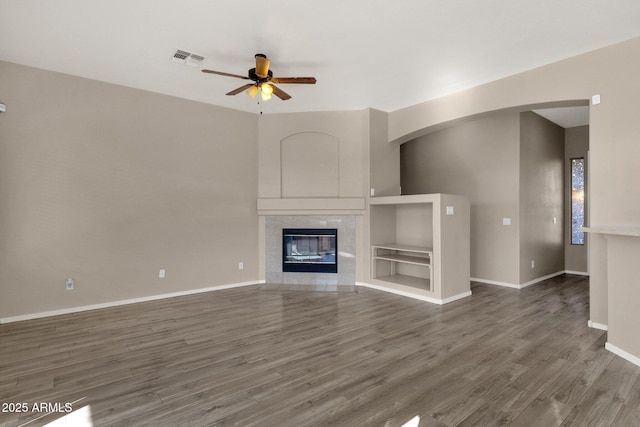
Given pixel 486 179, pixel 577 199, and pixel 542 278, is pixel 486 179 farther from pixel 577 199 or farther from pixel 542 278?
pixel 577 199

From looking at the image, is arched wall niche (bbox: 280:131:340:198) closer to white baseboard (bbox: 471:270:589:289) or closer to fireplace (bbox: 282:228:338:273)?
fireplace (bbox: 282:228:338:273)

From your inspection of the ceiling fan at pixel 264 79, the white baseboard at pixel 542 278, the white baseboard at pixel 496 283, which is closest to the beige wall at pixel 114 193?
the ceiling fan at pixel 264 79

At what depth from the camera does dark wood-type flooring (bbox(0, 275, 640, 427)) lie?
6.76 feet

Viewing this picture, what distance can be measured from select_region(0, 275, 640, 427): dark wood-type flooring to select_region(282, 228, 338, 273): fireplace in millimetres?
1478

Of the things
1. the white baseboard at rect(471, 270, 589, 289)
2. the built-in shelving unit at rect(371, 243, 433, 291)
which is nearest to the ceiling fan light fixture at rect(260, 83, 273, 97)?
the built-in shelving unit at rect(371, 243, 433, 291)

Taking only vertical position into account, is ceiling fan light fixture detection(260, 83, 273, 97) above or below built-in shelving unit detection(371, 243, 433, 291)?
above

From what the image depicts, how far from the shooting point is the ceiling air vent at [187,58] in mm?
3736

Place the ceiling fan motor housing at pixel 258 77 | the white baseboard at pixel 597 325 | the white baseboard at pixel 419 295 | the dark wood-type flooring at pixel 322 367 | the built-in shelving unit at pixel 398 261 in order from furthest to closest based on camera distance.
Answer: the built-in shelving unit at pixel 398 261, the white baseboard at pixel 419 295, the ceiling fan motor housing at pixel 258 77, the white baseboard at pixel 597 325, the dark wood-type flooring at pixel 322 367

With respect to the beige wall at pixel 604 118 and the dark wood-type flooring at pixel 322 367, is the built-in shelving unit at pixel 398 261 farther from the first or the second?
the beige wall at pixel 604 118

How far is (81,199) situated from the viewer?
4.29 meters

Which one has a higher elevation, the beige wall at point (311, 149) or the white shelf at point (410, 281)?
the beige wall at point (311, 149)

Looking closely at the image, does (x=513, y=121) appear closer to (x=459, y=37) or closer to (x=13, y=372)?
(x=459, y=37)

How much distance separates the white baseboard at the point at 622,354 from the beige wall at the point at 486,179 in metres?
2.61

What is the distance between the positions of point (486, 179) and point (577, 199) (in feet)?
8.18
